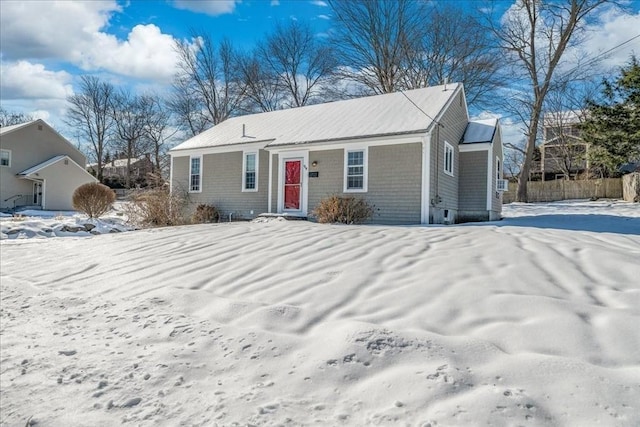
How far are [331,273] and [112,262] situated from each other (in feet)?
11.9

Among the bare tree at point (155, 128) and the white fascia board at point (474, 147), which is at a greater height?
the bare tree at point (155, 128)

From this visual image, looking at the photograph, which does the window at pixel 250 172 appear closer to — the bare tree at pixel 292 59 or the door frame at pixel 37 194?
the bare tree at pixel 292 59

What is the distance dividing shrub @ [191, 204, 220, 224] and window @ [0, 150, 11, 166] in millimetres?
Result: 19583

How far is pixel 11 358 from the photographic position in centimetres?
339

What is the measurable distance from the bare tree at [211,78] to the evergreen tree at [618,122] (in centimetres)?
2533

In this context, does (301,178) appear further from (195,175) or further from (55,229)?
(55,229)

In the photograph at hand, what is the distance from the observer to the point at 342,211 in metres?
11.9

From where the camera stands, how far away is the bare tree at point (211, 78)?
111 feet

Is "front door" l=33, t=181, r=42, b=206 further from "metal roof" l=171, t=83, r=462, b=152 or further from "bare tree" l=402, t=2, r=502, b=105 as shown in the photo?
"bare tree" l=402, t=2, r=502, b=105

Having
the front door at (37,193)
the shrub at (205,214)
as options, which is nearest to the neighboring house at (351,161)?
the shrub at (205,214)

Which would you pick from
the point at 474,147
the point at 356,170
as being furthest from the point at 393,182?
the point at 474,147

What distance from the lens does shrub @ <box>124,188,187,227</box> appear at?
40.5ft

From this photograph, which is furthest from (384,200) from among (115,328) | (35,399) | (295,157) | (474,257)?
(35,399)

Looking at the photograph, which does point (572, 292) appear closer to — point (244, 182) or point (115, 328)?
point (115, 328)
